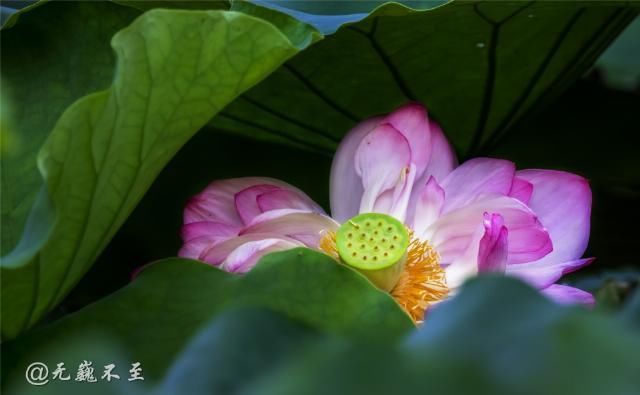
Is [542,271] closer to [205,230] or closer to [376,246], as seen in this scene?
[376,246]

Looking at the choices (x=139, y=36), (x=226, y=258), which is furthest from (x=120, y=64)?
(x=226, y=258)

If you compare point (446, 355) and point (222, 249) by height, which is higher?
point (446, 355)

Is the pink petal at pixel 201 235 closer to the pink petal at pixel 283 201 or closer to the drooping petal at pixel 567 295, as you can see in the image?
the pink petal at pixel 283 201

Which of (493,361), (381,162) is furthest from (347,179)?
(493,361)

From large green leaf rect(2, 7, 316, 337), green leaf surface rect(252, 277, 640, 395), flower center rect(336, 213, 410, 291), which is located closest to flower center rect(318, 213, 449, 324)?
flower center rect(336, 213, 410, 291)

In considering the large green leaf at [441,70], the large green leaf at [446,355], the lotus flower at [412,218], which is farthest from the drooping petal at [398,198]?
the large green leaf at [446,355]

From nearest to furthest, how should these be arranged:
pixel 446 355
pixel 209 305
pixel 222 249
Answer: pixel 446 355 < pixel 209 305 < pixel 222 249

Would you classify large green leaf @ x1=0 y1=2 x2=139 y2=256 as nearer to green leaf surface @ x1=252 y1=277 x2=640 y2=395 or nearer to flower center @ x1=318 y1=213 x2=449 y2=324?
flower center @ x1=318 y1=213 x2=449 y2=324
